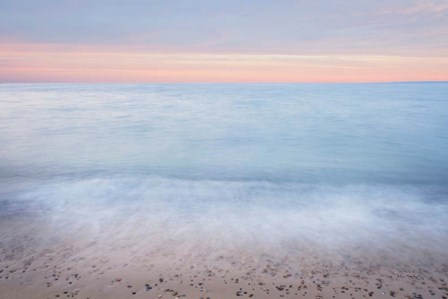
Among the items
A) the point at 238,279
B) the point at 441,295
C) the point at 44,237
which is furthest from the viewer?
the point at 44,237

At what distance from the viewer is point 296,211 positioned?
1122cm

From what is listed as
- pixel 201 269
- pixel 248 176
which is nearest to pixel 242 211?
pixel 201 269

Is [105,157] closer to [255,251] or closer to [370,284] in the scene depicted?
[255,251]

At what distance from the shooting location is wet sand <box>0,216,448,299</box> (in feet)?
22.0

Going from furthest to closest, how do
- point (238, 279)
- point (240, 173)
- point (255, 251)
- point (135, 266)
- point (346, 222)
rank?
point (240, 173) → point (346, 222) → point (255, 251) → point (135, 266) → point (238, 279)

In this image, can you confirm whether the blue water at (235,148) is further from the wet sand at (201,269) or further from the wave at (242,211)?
the wet sand at (201,269)

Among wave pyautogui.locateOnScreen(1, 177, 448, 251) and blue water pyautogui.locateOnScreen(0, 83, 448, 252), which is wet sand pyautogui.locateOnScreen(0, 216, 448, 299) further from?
blue water pyautogui.locateOnScreen(0, 83, 448, 252)

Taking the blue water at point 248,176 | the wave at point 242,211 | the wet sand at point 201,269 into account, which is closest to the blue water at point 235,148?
the blue water at point 248,176

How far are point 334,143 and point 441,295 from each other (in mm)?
18972

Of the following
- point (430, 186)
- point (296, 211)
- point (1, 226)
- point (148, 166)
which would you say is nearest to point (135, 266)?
point (1, 226)

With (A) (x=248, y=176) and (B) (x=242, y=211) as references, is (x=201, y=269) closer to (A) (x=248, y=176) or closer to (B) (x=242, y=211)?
(B) (x=242, y=211)

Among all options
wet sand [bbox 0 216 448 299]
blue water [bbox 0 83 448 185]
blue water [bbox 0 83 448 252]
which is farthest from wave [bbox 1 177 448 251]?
blue water [bbox 0 83 448 185]

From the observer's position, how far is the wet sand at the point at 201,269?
6691 mm

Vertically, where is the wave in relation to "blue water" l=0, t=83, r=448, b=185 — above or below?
above
